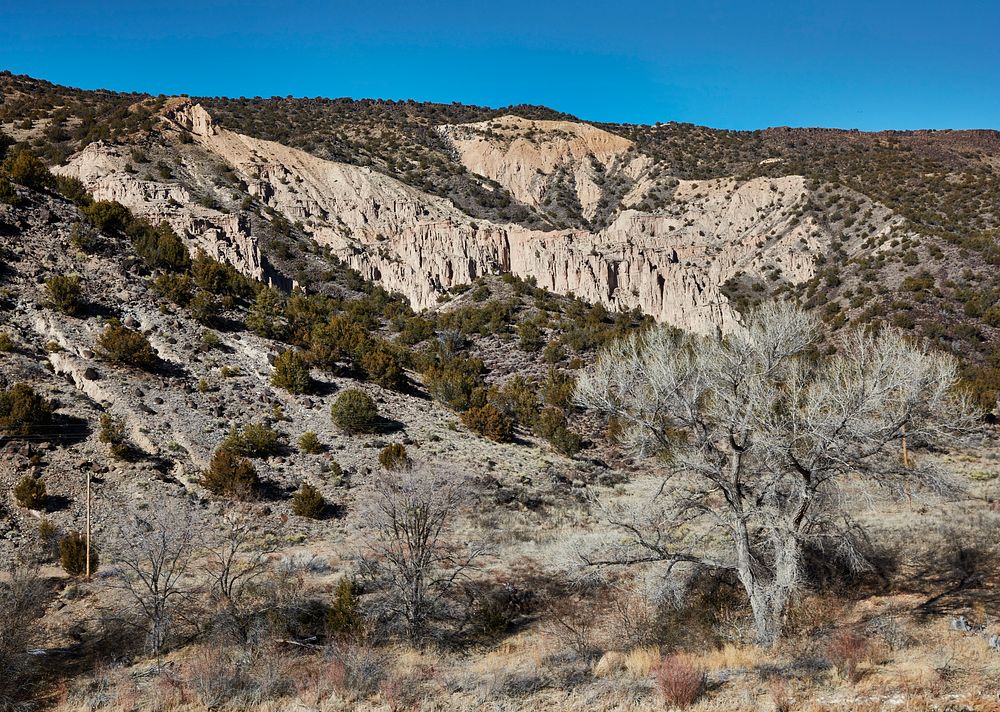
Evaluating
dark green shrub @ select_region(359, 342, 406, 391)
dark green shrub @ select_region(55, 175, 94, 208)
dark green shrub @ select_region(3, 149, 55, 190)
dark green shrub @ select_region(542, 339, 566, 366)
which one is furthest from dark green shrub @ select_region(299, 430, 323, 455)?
dark green shrub @ select_region(3, 149, 55, 190)

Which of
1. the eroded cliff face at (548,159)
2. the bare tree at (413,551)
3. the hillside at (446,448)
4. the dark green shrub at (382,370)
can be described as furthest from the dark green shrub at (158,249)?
the eroded cliff face at (548,159)

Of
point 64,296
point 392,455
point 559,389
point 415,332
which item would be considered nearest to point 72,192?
point 64,296

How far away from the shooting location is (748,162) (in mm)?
83625

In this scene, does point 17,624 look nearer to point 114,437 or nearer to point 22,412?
point 114,437

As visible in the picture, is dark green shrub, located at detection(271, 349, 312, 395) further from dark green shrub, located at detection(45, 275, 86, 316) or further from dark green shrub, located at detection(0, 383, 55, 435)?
dark green shrub, located at detection(45, 275, 86, 316)

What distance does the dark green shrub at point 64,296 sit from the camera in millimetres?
27562

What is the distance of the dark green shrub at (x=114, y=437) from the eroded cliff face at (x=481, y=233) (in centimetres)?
2967

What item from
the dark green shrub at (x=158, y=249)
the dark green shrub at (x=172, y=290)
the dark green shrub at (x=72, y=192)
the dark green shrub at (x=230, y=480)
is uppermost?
the dark green shrub at (x=72, y=192)

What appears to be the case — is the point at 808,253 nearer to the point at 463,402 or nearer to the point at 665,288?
the point at 665,288

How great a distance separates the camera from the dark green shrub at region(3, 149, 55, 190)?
3528 cm

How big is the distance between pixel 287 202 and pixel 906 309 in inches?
2302

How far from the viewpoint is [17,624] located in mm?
11883

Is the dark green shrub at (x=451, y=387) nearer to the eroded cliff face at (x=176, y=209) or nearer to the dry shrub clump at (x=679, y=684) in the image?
the dry shrub clump at (x=679, y=684)

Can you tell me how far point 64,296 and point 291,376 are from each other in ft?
36.2
